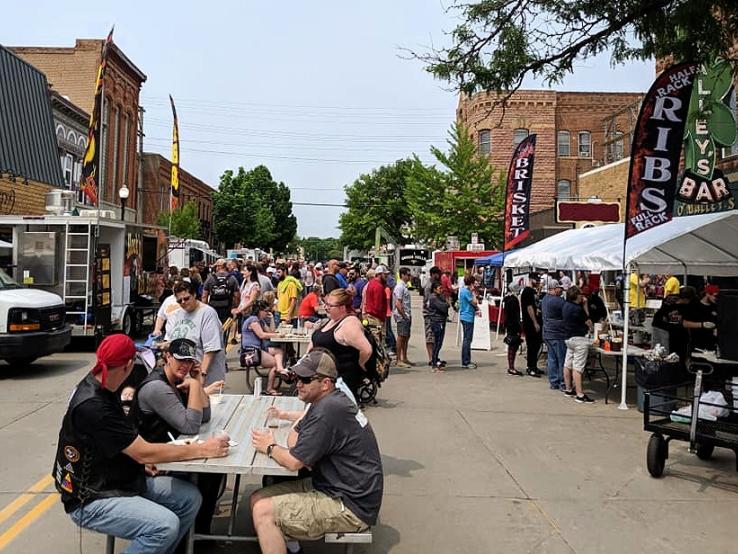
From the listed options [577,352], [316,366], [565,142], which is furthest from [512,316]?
[565,142]

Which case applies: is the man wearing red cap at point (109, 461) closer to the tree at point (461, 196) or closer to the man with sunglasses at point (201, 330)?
the man with sunglasses at point (201, 330)

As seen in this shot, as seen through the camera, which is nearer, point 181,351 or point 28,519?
point 181,351

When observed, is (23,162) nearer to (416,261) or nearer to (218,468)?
(218,468)

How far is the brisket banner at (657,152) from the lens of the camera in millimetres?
8109

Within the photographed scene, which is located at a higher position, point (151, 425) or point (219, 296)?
point (219, 296)

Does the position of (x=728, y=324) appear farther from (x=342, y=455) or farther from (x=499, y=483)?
(x=342, y=455)

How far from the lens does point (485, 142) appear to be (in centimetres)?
4144

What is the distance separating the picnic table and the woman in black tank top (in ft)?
2.85

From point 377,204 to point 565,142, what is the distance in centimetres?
2534

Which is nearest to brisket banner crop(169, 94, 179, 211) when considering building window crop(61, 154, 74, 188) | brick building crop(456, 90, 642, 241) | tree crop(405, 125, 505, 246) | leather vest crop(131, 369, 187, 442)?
building window crop(61, 154, 74, 188)

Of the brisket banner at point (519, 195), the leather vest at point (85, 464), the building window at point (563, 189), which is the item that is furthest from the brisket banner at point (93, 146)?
the building window at point (563, 189)

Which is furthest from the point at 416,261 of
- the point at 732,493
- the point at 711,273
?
the point at 732,493

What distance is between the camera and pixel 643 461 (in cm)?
659

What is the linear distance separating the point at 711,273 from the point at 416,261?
36.7m
